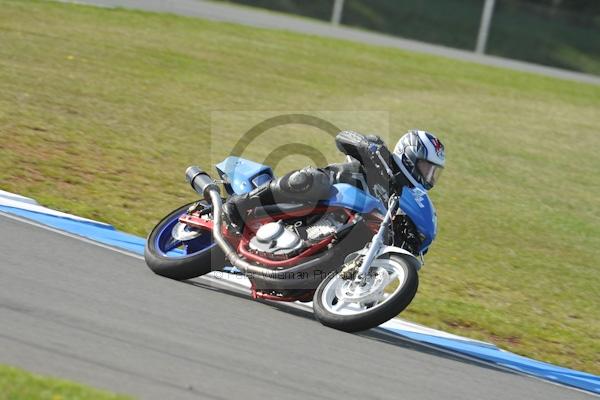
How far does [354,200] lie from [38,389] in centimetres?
316

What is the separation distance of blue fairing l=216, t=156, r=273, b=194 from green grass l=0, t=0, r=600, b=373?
1891 millimetres

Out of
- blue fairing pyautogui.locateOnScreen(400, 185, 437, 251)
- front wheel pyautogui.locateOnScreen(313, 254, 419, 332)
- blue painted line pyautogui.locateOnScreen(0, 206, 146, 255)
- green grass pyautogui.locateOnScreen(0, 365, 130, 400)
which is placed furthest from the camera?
blue painted line pyautogui.locateOnScreen(0, 206, 146, 255)

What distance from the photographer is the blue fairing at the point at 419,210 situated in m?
7.12

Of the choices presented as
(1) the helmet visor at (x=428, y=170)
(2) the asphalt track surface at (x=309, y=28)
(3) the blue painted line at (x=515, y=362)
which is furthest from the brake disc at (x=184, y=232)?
(2) the asphalt track surface at (x=309, y=28)

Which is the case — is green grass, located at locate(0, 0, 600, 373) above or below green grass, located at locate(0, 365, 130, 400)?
below

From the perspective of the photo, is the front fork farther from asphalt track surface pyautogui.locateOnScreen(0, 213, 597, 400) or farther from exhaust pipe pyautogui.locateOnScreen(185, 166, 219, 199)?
exhaust pipe pyautogui.locateOnScreen(185, 166, 219, 199)

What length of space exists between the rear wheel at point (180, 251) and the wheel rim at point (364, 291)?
3.26ft

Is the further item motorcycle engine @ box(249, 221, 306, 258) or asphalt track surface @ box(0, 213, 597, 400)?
motorcycle engine @ box(249, 221, 306, 258)

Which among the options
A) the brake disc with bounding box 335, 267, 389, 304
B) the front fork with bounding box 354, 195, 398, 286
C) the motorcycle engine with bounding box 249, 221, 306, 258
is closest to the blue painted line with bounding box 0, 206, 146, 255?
the motorcycle engine with bounding box 249, 221, 306, 258

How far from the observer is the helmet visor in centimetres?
731

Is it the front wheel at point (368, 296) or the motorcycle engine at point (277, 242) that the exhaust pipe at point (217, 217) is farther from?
the front wheel at point (368, 296)

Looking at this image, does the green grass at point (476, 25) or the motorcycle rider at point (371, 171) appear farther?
the green grass at point (476, 25)

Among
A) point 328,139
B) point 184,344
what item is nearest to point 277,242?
point 184,344

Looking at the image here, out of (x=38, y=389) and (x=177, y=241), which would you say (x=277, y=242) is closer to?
(x=177, y=241)
